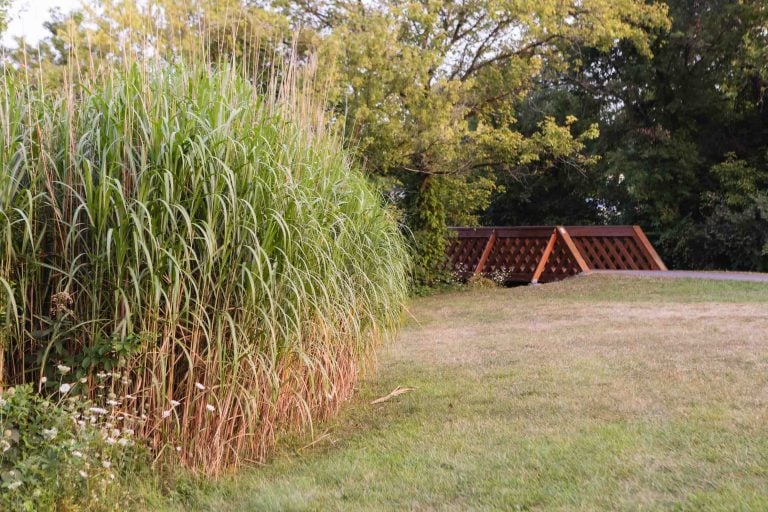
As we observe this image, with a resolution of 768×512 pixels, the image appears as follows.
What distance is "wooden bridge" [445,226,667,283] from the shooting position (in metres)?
13.6

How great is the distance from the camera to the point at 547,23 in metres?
11.7

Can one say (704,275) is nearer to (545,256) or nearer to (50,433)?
(545,256)

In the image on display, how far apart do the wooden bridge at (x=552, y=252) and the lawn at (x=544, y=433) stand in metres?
6.56


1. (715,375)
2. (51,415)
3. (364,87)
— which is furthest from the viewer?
(364,87)

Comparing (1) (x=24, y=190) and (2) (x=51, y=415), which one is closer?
(2) (x=51, y=415)

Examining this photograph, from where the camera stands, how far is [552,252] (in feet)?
46.3

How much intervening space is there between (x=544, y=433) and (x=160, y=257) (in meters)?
2.15

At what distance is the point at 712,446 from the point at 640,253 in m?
10.8

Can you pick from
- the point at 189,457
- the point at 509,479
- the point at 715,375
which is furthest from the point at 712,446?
the point at 189,457

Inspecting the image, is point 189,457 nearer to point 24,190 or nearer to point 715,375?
point 24,190

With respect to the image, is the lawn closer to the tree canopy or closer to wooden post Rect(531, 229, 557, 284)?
the tree canopy

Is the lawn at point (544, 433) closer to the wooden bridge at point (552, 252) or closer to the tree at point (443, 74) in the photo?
the tree at point (443, 74)

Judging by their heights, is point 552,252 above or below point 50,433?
below

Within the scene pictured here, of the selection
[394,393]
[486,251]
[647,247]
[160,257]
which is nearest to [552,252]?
[486,251]
